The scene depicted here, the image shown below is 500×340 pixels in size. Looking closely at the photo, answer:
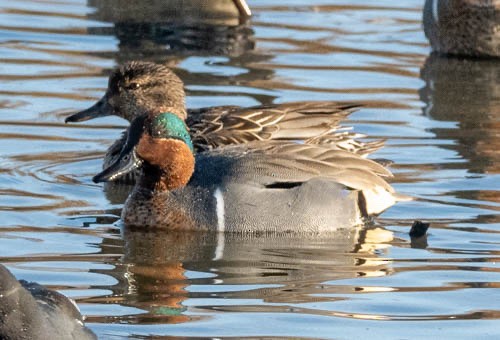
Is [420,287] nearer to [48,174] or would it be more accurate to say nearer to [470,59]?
[48,174]

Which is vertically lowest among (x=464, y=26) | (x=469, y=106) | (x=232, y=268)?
(x=232, y=268)

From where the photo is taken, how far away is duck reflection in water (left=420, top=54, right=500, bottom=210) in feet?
34.5

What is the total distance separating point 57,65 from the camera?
43.6 ft

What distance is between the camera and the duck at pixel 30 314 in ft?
17.3

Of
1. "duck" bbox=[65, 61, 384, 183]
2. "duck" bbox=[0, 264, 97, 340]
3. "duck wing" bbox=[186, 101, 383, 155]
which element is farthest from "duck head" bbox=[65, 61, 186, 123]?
"duck" bbox=[0, 264, 97, 340]

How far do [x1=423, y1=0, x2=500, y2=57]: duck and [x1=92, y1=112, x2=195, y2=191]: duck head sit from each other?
5808mm

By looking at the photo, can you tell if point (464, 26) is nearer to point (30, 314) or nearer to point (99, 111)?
point (99, 111)

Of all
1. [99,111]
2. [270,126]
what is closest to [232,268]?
[270,126]

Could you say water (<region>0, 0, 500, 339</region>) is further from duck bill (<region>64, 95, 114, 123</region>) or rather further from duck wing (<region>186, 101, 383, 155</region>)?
duck wing (<region>186, 101, 383, 155</region>)

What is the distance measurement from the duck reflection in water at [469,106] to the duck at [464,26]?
112mm

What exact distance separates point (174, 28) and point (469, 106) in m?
3.69

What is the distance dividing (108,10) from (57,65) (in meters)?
2.29

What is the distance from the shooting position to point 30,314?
17.7ft

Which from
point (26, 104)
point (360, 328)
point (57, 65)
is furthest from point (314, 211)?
point (57, 65)
